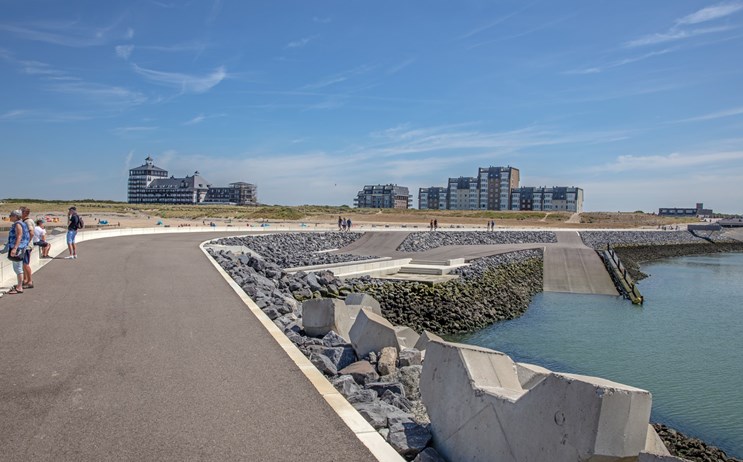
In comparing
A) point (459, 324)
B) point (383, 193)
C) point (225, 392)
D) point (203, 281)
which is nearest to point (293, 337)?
point (225, 392)

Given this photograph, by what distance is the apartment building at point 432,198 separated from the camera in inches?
7067

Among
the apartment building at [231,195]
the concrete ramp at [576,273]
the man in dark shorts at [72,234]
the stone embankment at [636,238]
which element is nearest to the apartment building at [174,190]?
the apartment building at [231,195]

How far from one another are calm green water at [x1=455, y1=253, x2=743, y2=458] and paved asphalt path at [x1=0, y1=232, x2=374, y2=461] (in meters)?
8.87

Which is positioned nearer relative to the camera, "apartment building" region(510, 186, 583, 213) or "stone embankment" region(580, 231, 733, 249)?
"stone embankment" region(580, 231, 733, 249)

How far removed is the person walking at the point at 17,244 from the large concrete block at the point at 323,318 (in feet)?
18.9

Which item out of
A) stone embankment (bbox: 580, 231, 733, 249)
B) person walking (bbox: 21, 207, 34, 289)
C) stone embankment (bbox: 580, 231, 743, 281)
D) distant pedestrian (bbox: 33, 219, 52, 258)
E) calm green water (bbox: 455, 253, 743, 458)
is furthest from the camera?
stone embankment (bbox: 580, 231, 733, 249)

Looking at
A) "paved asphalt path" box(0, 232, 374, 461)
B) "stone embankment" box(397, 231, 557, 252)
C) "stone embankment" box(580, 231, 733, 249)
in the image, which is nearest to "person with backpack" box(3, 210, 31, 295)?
"paved asphalt path" box(0, 232, 374, 461)

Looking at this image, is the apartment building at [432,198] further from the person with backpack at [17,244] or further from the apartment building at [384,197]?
the person with backpack at [17,244]

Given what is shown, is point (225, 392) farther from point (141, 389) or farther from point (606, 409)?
point (606, 409)

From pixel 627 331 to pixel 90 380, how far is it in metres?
19.8

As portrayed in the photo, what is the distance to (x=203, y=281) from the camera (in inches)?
539

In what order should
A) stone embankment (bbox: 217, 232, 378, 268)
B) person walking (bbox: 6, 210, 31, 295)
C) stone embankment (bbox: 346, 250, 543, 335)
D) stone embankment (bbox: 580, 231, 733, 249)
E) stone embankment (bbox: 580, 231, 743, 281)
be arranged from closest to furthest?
1. person walking (bbox: 6, 210, 31, 295)
2. stone embankment (bbox: 346, 250, 543, 335)
3. stone embankment (bbox: 217, 232, 378, 268)
4. stone embankment (bbox: 580, 231, 743, 281)
5. stone embankment (bbox: 580, 231, 733, 249)

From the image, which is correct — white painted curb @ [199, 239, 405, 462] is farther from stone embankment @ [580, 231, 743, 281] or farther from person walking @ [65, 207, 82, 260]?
stone embankment @ [580, 231, 743, 281]

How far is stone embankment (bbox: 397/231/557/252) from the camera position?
43.6 m
